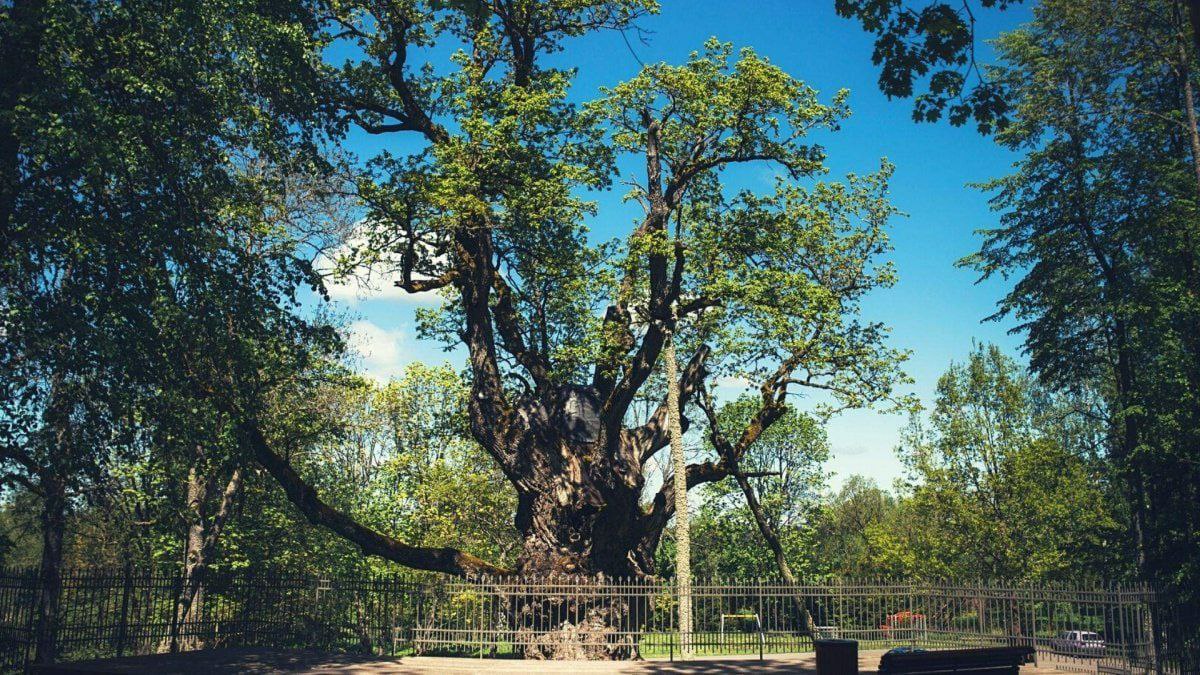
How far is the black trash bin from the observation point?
35.4 ft

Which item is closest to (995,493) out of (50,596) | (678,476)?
(678,476)

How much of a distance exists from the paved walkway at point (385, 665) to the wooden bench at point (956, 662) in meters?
3.77

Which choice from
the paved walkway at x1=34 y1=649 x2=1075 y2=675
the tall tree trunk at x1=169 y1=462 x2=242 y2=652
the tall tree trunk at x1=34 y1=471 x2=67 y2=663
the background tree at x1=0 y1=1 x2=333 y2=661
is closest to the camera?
the background tree at x1=0 y1=1 x2=333 y2=661

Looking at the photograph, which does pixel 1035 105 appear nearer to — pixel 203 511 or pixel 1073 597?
pixel 1073 597

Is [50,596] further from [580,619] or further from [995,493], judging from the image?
[995,493]

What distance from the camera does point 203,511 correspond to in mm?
28328

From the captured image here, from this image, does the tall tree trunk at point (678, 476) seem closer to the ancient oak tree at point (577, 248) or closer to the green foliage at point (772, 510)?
the ancient oak tree at point (577, 248)

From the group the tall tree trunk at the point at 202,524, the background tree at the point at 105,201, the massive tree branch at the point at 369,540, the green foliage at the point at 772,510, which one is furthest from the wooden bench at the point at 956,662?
the green foliage at the point at 772,510

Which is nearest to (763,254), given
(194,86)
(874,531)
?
(194,86)

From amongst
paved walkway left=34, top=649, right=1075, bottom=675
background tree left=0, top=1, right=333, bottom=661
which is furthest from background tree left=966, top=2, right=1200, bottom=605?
background tree left=0, top=1, right=333, bottom=661

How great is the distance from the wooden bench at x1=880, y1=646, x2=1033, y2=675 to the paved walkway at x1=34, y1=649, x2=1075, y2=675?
377 cm

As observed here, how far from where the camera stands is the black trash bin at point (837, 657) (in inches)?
425

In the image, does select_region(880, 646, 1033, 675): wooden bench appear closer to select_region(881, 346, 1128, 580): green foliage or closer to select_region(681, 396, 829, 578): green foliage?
select_region(881, 346, 1128, 580): green foliage

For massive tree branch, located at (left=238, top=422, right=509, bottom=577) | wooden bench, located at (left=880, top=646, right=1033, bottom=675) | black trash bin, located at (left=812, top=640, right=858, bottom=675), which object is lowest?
wooden bench, located at (left=880, top=646, right=1033, bottom=675)
